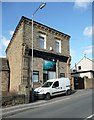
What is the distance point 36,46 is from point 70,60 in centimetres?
723

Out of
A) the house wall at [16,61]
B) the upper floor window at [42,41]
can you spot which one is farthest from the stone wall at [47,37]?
the house wall at [16,61]

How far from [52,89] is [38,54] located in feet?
20.4

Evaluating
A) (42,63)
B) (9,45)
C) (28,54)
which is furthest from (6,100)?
(9,45)

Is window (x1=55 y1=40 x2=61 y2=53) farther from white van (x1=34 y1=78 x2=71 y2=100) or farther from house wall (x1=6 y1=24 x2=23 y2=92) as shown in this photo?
white van (x1=34 y1=78 x2=71 y2=100)

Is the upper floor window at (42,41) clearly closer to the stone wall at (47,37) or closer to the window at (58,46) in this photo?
the stone wall at (47,37)

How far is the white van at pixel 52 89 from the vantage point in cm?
1902

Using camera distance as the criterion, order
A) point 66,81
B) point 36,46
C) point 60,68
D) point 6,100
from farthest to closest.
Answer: point 60,68 → point 36,46 → point 66,81 → point 6,100

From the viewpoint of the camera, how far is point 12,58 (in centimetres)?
2683

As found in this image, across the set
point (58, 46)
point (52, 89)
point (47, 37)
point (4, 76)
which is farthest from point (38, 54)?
point (52, 89)

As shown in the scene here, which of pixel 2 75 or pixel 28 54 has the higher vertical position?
pixel 28 54

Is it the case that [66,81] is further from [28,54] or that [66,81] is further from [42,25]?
[42,25]

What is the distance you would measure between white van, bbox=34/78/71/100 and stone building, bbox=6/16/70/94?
2.08 m

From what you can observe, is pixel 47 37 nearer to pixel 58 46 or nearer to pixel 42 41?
pixel 42 41

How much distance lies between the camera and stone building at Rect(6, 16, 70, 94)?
23.0 m
